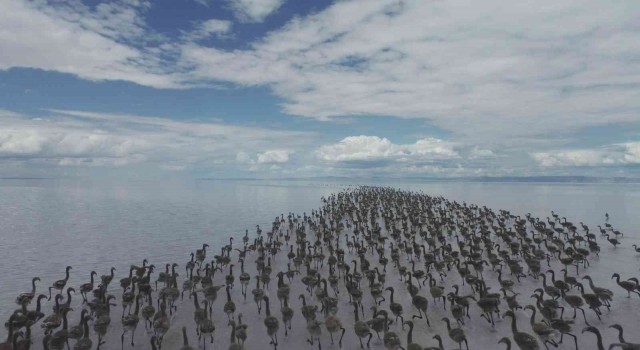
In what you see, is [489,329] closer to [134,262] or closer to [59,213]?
[134,262]

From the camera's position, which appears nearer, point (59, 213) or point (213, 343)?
point (213, 343)

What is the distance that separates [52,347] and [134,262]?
1632cm

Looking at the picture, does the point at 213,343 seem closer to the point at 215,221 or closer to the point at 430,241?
the point at 430,241

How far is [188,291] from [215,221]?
1237 inches

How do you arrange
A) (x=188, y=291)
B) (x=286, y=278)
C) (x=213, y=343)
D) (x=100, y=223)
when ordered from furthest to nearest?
(x=100, y=223), (x=286, y=278), (x=188, y=291), (x=213, y=343)

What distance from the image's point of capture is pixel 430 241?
94.6 feet

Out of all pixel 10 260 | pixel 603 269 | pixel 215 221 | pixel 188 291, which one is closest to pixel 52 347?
pixel 188 291

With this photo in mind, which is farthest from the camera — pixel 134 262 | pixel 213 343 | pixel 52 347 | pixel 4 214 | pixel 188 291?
pixel 4 214

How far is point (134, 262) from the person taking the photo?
94.2 ft

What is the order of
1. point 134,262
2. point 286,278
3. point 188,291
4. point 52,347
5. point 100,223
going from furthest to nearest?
1. point 100,223
2. point 134,262
3. point 286,278
4. point 188,291
5. point 52,347

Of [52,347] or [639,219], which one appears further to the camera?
[639,219]

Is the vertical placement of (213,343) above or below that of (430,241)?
below

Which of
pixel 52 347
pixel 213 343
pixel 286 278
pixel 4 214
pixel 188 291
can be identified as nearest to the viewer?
pixel 52 347

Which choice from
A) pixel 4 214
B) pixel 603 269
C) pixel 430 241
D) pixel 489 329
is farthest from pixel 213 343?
pixel 4 214
